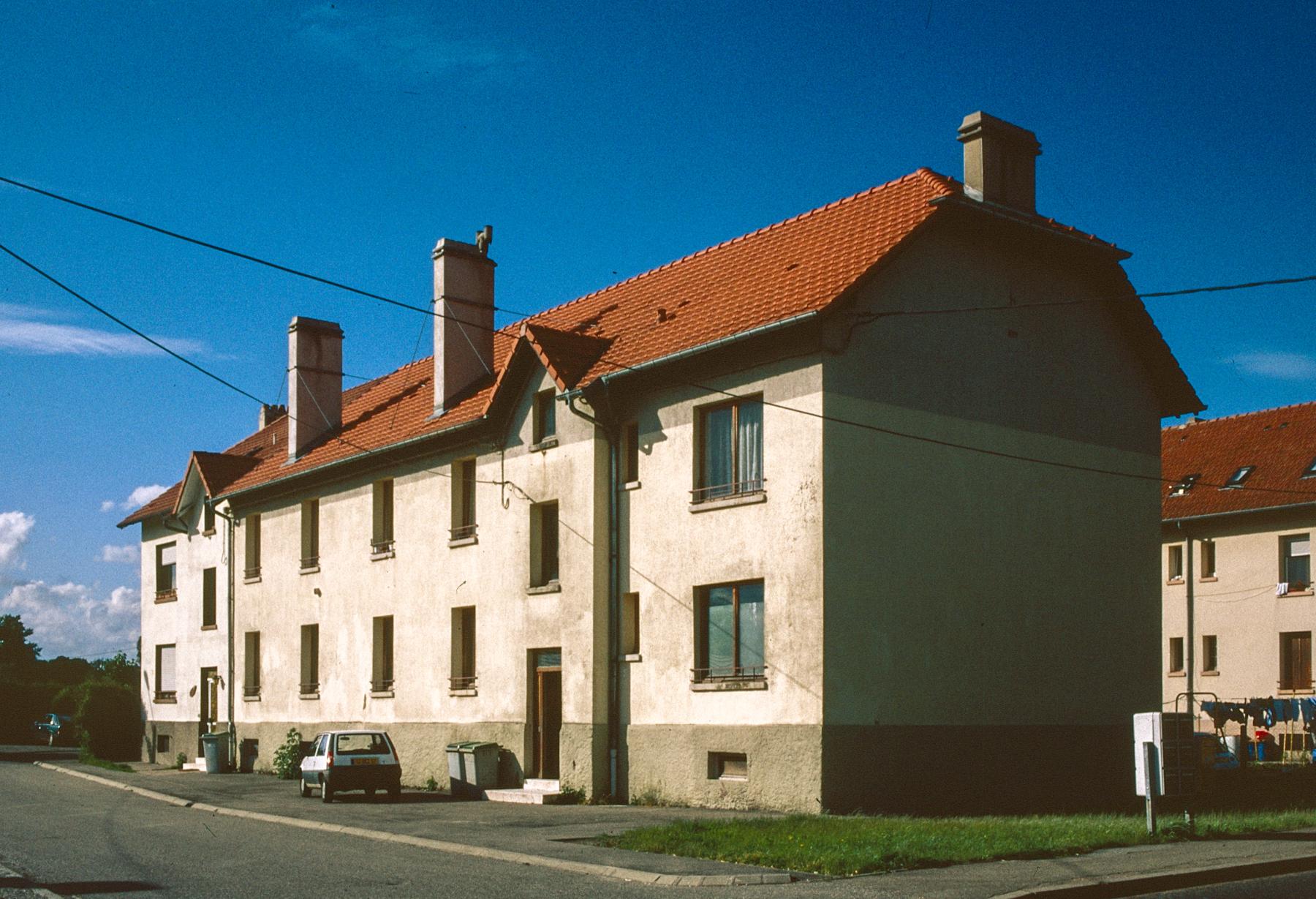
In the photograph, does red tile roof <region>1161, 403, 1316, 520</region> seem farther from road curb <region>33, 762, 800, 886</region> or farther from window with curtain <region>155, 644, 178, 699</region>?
window with curtain <region>155, 644, 178, 699</region>

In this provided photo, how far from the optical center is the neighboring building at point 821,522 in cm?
2045

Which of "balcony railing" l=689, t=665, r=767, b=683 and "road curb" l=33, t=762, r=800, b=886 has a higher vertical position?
"balcony railing" l=689, t=665, r=767, b=683

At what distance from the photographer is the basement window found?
21109 mm

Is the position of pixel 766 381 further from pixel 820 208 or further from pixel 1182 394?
pixel 1182 394

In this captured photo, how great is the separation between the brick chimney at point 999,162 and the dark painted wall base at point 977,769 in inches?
346

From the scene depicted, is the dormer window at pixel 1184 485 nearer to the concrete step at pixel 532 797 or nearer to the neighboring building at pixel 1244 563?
the neighboring building at pixel 1244 563

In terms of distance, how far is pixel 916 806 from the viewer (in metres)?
20.4

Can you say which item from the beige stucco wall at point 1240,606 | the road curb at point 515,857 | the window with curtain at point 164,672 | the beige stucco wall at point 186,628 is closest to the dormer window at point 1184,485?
the beige stucco wall at point 1240,606

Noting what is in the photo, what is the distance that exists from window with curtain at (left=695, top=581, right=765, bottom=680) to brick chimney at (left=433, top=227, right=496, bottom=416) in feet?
30.1

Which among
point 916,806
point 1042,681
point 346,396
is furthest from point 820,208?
point 346,396

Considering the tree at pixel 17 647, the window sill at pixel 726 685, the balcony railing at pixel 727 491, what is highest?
the balcony railing at pixel 727 491

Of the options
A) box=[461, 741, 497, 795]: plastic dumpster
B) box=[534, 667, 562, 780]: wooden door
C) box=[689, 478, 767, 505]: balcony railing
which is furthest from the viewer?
box=[461, 741, 497, 795]: plastic dumpster

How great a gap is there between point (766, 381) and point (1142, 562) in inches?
327

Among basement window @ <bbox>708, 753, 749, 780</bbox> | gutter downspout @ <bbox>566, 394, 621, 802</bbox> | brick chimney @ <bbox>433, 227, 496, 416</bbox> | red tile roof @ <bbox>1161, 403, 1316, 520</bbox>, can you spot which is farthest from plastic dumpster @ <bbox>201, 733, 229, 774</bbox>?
red tile roof @ <bbox>1161, 403, 1316, 520</bbox>
